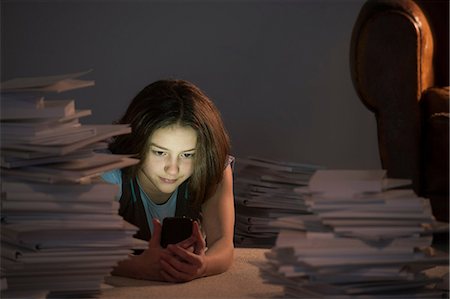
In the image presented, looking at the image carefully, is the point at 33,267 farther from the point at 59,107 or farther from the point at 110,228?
the point at 59,107

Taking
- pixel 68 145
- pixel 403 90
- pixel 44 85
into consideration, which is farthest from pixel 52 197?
pixel 403 90

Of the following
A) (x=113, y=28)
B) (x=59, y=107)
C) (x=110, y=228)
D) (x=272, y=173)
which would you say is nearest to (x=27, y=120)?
(x=59, y=107)

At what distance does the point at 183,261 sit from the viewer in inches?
100

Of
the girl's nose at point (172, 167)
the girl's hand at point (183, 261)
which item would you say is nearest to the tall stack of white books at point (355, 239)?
the girl's hand at point (183, 261)

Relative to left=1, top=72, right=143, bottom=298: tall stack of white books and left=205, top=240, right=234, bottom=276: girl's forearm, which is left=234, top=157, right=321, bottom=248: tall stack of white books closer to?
left=205, top=240, right=234, bottom=276: girl's forearm

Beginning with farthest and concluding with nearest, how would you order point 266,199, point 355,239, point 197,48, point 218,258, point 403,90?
point 197,48
point 266,199
point 403,90
point 218,258
point 355,239

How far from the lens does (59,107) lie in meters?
2.20

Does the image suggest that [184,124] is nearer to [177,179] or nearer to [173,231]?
[177,179]

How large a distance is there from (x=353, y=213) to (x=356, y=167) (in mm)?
2682

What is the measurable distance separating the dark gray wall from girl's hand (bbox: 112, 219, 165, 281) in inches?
85.6

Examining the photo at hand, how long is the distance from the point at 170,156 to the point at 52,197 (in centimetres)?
56

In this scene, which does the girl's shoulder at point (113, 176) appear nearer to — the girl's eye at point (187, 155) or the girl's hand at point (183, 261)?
the girl's eye at point (187, 155)

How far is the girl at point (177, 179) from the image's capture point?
8.38ft

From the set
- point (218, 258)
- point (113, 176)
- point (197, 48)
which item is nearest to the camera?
point (218, 258)
